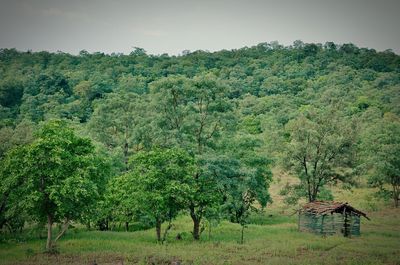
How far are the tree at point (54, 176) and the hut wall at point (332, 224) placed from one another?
25.0 meters

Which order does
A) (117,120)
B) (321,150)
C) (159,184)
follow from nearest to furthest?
(159,184), (321,150), (117,120)

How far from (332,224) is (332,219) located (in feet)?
1.81

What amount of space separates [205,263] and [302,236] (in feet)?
55.5

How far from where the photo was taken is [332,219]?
42094 mm

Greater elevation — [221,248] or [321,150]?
[321,150]

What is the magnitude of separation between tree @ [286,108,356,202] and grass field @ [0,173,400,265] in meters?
7.70

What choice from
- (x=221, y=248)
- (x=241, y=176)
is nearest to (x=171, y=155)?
(x=241, y=176)

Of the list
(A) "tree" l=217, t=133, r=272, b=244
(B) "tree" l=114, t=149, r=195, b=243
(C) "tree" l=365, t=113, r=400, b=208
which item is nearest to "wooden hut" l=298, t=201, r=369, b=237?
(A) "tree" l=217, t=133, r=272, b=244

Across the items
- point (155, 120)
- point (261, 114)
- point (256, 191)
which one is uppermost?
point (261, 114)

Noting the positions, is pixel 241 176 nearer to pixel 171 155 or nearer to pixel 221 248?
pixel 171 155

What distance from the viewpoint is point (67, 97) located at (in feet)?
379

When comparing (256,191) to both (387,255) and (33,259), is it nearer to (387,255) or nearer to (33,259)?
(387,255)

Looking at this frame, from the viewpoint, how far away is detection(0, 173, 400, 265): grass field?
88.8ft

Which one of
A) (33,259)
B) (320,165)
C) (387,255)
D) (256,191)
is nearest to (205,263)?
(33,259)
